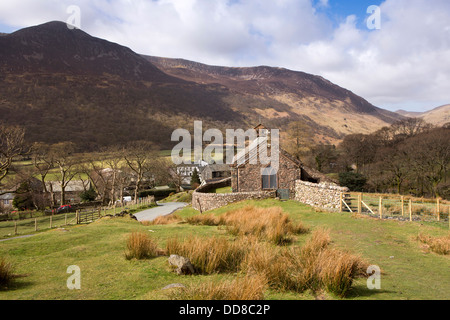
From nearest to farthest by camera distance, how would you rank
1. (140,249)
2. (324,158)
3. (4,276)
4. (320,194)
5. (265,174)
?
(4,276)
(140,249)
(320,194)
(265,174)
(324,158)

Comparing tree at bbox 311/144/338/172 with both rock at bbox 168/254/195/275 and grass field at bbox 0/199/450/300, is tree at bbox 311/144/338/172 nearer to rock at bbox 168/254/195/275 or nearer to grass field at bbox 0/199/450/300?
grass field at bbox 0/199/450/300

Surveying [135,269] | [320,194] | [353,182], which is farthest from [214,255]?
[353,182]

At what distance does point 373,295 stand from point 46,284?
722cm

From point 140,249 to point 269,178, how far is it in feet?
77.2

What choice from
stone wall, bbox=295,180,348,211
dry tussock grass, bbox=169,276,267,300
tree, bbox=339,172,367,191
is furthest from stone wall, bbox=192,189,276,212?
dry tussock grass, bbox=169,276,267,300

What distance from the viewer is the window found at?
3006 centimetres

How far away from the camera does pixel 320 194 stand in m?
22.8

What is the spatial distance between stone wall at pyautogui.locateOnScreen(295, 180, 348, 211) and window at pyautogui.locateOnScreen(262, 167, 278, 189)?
2811mm

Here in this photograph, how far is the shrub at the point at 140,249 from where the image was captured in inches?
312

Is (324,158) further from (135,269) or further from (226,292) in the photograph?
(226,292)

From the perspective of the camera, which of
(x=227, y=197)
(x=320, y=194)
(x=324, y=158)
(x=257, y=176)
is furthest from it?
(x=324, y=158)
